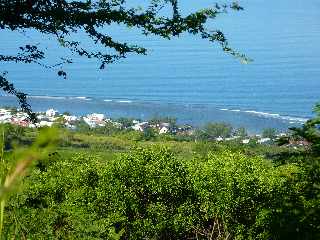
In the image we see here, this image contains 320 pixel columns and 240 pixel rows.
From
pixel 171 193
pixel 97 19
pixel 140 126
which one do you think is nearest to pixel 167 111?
pixel 140 126

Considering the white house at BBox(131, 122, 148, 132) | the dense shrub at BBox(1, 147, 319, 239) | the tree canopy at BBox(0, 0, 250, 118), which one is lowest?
the white house at BBox(131, 122, 148, 132)

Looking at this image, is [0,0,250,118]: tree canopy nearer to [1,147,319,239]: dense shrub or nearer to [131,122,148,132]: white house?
[1,147,319,239]: dense shrub

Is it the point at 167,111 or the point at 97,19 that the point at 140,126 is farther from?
the point at 97,19

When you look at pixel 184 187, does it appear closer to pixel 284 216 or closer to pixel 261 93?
pixel 284 216

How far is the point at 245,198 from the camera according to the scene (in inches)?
874

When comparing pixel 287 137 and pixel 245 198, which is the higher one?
pixel 287 137

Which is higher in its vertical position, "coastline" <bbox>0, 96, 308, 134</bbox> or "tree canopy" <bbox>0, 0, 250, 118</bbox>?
"tree canopy" <bbox>0, 0, 250, 118</bbox>

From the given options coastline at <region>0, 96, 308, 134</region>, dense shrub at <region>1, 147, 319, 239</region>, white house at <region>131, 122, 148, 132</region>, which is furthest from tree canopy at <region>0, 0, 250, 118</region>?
coastline at <region>0, 96, 308, 134</region>

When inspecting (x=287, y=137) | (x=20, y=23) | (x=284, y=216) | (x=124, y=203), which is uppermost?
(x=20, y=23)

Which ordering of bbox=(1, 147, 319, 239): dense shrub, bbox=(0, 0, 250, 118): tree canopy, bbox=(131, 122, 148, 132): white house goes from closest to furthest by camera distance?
bbox=(0, 0, 250, 118): tree canopy < bbox=(1, 147, 319, 239): dense shrub < bbox=(131, 122, 148, 132): white house

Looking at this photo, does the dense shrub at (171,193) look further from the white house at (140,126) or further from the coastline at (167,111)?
the coastline at (167,111)

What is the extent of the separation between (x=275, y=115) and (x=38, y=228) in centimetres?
14361

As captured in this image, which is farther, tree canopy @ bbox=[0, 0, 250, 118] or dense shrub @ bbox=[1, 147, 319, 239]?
dense shrub @ bbox=[1, 147, 319, 239]

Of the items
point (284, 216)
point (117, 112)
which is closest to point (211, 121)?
point (117, 112)
